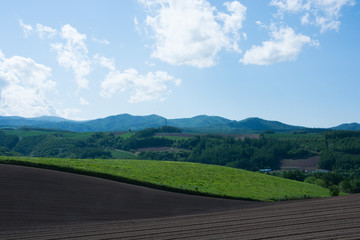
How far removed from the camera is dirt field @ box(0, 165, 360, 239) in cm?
1209

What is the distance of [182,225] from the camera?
1417cm

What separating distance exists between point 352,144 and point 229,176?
132497 mm

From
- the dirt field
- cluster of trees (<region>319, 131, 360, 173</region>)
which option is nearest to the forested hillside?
cluster of trees (<region>319, 131, 360, 173</region>)

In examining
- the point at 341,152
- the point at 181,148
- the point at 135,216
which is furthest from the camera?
the point at 181,148

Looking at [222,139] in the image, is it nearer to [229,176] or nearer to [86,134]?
[86,134]

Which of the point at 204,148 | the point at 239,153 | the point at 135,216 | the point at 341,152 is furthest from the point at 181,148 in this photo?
the point at 135,216

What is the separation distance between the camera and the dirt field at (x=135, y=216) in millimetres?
12086

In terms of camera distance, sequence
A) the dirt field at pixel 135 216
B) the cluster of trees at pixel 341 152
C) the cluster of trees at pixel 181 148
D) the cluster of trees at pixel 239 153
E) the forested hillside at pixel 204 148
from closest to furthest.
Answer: the dirt field at pixel 135 216
the cluster of trees at pixel 341 152
the forested hillside at pixel 204 148
the cluster of trees at pixel 239 153
the cluster of trees at pixel 181 148

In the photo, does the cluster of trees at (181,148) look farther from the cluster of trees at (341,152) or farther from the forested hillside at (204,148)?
the cluster of trees at (341,152)

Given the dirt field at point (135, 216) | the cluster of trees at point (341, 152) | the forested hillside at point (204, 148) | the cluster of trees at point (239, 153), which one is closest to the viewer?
the dirt field at point (135, 216)

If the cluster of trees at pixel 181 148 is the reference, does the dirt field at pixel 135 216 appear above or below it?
below

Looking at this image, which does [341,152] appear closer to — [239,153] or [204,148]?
[239,153]

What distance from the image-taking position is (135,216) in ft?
60.6

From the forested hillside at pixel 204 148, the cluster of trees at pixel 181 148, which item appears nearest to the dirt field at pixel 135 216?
the cluster of trees at pixel 181 148
